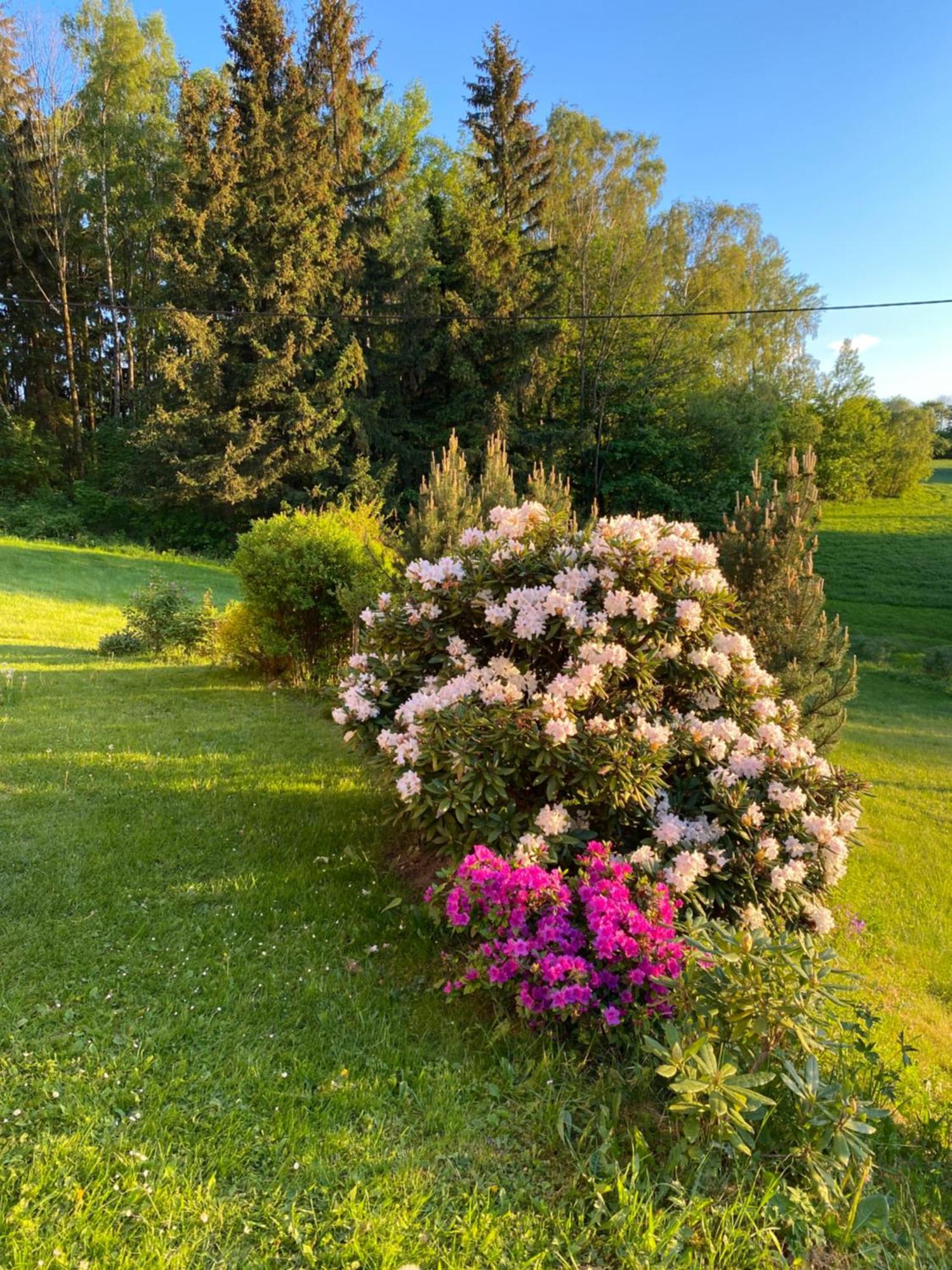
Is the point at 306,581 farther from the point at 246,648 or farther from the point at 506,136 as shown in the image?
the point at 506,136

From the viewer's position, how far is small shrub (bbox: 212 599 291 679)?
672cm

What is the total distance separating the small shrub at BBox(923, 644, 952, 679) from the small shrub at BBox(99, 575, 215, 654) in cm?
1490

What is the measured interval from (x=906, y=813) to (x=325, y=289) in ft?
71.0

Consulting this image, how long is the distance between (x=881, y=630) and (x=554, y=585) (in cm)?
1947

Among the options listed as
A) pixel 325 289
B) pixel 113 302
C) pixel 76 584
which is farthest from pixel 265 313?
pixel 76 584

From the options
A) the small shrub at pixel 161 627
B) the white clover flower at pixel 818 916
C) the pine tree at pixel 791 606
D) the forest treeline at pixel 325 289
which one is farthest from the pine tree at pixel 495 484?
the forest treeline at pixel 325 289

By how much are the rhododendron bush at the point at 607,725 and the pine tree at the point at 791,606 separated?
1699mm

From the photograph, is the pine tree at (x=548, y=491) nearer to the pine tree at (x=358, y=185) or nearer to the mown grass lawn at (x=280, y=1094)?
the mown grass lawn at (x=280, y=1094)

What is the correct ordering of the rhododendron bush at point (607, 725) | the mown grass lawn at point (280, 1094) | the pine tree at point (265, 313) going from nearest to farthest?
1. the mown grass lawn at point (280, 1094)
2. the rhododendron bush at point (607, 725)
3. the pine tree at point (265, 313)

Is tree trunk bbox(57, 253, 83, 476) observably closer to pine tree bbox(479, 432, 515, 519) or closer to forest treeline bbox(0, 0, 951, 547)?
forest treeline bbox(0, 0, 951, 547)

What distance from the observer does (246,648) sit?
688 centimetres

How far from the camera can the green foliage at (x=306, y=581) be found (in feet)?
19.8

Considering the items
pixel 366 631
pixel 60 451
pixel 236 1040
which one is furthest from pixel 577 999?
pixel 60 451

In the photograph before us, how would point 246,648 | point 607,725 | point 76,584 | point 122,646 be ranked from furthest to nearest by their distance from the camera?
point 76,584
point 122,646
point 246,648
point 607,725
